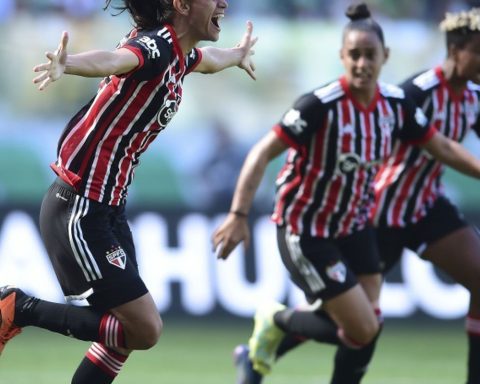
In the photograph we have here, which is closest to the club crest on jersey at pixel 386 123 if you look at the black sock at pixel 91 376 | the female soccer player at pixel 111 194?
the female soccer player at pixel 111 194

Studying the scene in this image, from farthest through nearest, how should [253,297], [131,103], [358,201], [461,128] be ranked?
[253,297], [461,128], [358,201], [131,103]

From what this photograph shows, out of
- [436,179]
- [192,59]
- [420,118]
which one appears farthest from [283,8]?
[192,59]

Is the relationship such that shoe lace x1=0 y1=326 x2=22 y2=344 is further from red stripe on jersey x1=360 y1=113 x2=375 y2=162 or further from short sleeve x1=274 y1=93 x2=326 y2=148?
red stripe on jersey x1=360 y1=113 x2=375 y2=162

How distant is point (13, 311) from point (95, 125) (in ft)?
3.08

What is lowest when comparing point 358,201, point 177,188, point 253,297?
point 253,297

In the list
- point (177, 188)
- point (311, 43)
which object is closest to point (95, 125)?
point (177, 188)

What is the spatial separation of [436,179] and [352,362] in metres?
1.26

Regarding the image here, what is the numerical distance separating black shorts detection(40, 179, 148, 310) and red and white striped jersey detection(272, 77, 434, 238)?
141 cm

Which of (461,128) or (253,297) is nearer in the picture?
(461,128)

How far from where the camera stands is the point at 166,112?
509 centimetres

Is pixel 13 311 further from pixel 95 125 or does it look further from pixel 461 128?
pixel 461 128

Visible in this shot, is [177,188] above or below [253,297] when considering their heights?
above

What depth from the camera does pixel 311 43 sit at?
1117 centimetres

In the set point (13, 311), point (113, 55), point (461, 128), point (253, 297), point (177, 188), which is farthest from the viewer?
point (177, 188)
